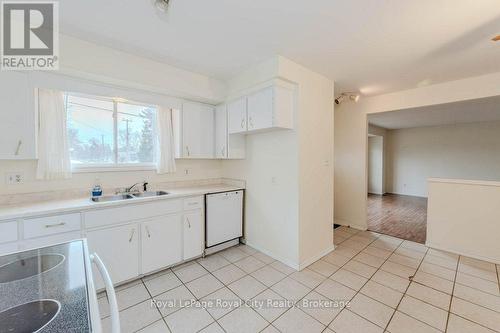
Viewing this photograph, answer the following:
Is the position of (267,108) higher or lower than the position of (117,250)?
higher

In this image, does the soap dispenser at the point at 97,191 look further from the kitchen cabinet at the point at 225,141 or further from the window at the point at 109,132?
the kitchen cabinet at the point at 225,141

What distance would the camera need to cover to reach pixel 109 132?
2656 millimetres

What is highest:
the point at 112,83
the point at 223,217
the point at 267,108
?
the point at 112,83

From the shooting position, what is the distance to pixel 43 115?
2.12m

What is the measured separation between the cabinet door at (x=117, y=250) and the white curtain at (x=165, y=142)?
3.18 feet

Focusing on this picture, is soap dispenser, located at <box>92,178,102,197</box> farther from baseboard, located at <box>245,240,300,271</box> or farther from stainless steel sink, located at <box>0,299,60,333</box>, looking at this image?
baseboard, located at <box>245,240,300,271</box>

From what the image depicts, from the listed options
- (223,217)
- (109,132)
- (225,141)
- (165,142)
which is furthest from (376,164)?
(109,132)

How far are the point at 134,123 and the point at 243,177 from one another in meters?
1.70

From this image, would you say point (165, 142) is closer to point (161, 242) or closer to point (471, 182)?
point (161, 242)

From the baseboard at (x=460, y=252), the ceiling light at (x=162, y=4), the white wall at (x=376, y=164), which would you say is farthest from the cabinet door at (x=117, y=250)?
the white wall at (x=376, y=164)

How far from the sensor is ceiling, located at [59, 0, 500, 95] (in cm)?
163

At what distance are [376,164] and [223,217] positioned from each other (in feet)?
22.0

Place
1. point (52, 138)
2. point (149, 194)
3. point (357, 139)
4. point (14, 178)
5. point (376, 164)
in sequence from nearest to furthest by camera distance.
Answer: point (14, 178) < point (52, 138) < point (149, 194) < point (357, 139) < point (376, 164)

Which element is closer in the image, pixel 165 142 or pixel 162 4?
pixel 162 4
